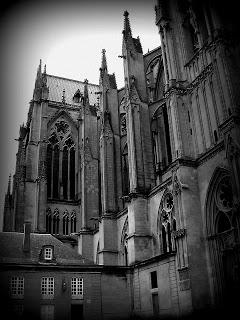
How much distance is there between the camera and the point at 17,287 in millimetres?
22688

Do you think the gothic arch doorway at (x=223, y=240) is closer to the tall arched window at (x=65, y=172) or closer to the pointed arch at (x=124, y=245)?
the pointed arch at (x=124, y=245)

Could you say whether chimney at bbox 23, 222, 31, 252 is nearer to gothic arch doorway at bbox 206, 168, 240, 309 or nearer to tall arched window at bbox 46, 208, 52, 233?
gothic arch doorway at bbox 206, 168, 240, 309

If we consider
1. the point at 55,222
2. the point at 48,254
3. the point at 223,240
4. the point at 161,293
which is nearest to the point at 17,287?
the point at 48,254

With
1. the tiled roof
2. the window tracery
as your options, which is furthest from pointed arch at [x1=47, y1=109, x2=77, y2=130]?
the window tracery

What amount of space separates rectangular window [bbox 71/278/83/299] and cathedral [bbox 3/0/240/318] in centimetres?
261

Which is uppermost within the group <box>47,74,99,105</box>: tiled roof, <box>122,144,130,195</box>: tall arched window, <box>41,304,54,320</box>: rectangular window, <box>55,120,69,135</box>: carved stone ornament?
<box>47,74,99,105</box>: tiled roof

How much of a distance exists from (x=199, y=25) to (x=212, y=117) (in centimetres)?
630

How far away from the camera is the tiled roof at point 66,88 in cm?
5318

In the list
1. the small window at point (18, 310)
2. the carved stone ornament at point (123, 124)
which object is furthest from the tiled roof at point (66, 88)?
the small window at point (18, 310)

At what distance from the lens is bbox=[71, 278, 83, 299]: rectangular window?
2391 cm

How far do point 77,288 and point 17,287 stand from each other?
3.87m

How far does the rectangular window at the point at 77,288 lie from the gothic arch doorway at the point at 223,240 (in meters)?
9.18

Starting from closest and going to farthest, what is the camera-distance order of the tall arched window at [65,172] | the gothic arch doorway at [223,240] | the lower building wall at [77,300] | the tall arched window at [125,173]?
the gothic arch doorway at [223,240], the lower building wall at [77,300], the tall arched window at [125,173], the tall arched window at [65,172]

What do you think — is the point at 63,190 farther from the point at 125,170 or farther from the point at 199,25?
the point at 199,25
